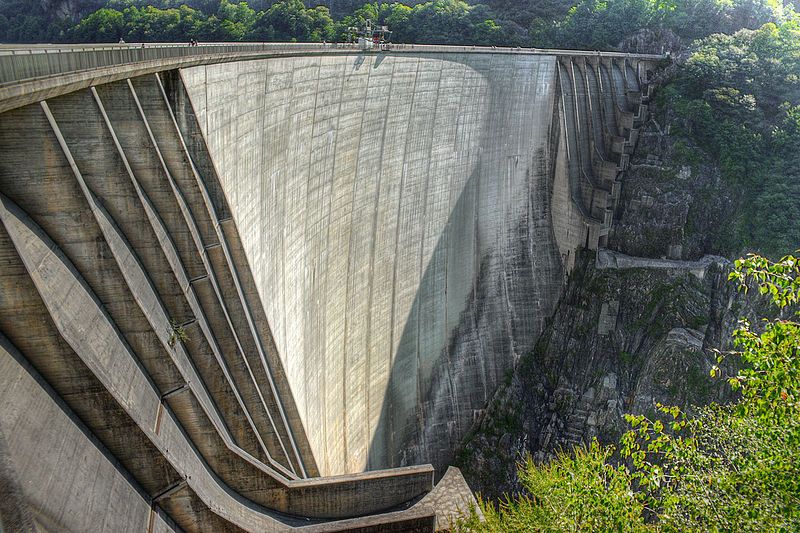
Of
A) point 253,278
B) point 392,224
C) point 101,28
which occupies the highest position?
point 101,28

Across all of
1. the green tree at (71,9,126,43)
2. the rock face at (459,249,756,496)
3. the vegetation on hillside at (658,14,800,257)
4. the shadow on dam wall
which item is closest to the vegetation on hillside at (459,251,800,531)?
the shadow on dam wall

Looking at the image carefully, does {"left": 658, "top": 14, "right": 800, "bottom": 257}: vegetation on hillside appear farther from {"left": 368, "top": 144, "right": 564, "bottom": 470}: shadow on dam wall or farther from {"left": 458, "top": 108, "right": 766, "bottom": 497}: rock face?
{"left": 368, "top": 144, "right": 564, "bottom": 470}: shadow on dam wall

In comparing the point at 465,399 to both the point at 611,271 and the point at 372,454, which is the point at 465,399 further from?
the point at 611,271

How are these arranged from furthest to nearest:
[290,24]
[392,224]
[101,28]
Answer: [101,28]
[290,24]
[392,224]

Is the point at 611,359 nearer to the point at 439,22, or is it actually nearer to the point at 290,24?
the point at 439,22

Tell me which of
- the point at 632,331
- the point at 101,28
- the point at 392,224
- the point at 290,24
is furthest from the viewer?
the point at 101,28

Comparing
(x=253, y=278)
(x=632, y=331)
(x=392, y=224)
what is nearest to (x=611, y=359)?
(x=632, y=331)
